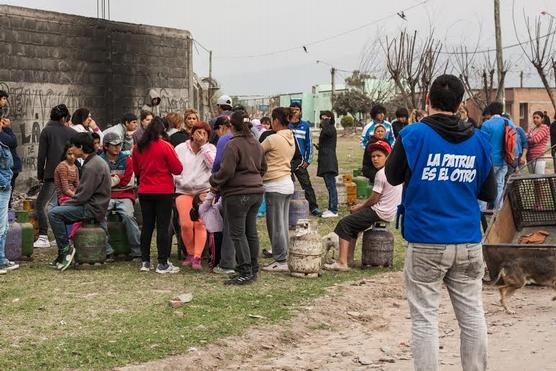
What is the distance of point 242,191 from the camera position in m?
10.2

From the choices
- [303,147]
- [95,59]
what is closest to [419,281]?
[303,147]

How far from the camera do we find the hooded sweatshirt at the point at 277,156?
11148mm

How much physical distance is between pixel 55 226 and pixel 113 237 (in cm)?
98

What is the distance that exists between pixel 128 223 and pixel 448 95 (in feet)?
22.2

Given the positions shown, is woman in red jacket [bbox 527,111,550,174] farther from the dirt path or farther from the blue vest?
the blue vest

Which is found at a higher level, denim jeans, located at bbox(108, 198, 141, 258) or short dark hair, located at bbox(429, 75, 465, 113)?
short dark hair, located at bbox(429, 75, 465, 113)

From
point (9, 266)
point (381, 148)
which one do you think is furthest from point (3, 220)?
point (381, 148)

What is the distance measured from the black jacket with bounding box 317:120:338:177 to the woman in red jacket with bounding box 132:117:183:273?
5.99m

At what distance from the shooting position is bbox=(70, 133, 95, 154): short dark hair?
11102 mm

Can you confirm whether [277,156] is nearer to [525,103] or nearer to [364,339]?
[364,339]

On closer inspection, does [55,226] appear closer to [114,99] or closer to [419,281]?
[419,281]

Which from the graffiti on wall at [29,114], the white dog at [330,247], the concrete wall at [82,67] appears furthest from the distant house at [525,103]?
the white dog at [330,247]

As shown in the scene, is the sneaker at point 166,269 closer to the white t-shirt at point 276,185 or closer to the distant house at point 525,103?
the white t-shirt at point 276,185

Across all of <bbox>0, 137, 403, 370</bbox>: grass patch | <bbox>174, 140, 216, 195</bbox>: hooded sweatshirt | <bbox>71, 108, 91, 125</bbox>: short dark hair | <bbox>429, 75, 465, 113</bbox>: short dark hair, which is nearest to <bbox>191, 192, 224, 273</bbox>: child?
<bbox>174, 140, 216, 195</bbox>: hooded sweatshirt
